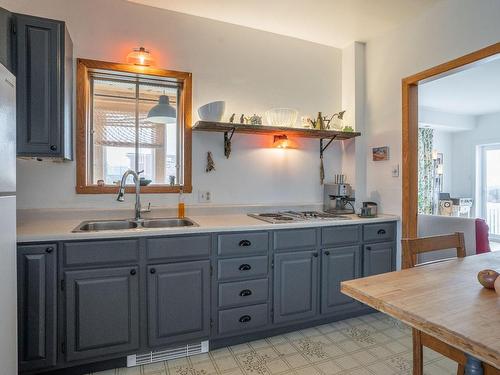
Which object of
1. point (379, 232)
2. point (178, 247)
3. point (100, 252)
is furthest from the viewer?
point (379, 232)

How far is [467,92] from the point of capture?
4.84 metres

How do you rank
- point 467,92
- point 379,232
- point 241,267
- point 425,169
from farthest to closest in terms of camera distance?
point 425,169, point 467,92, point 379,232, point 241,267

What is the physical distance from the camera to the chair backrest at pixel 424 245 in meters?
1.42

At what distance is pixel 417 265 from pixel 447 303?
498 mm

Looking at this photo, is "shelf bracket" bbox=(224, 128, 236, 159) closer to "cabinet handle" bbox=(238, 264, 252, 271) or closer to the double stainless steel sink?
the double stainless steel sink

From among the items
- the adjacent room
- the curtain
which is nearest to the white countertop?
the adjacent room

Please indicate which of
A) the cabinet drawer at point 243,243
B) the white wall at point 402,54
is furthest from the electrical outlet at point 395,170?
the cabinet drawer at point 243,243

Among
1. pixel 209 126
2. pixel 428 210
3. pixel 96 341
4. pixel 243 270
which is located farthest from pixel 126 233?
pixel 428 210

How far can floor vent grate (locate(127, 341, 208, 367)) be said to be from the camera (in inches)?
75.7

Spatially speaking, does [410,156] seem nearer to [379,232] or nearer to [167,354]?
[379,232]

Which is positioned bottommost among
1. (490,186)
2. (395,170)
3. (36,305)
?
(36,305)

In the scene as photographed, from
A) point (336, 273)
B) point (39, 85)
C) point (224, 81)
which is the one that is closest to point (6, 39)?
point (39, 85)

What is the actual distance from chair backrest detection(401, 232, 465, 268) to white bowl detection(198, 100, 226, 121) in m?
1.71

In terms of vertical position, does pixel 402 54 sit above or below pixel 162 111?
above
